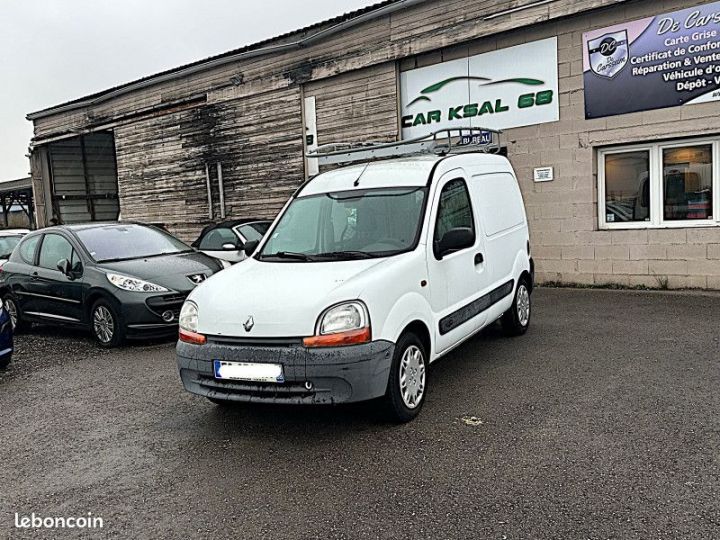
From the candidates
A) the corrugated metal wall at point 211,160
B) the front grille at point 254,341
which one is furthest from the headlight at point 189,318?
the corrugated metal wall at point 211,160

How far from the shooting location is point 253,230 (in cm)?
1162

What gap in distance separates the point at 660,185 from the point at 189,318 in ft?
25.6

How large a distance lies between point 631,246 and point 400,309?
262 inches

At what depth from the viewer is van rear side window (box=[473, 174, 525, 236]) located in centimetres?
619

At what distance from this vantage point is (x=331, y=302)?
4191 mm

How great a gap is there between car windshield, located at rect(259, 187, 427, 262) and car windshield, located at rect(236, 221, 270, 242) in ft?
18.6

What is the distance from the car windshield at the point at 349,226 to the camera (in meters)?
5.08

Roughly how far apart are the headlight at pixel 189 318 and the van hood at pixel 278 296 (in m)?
0.06

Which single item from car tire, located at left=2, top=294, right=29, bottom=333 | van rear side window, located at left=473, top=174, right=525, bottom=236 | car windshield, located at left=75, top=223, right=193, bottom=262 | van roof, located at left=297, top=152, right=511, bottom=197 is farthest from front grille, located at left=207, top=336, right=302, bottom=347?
car tire, located at left=2, top=294, right=29, bottom=333

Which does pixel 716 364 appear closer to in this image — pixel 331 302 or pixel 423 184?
pixel 423 184

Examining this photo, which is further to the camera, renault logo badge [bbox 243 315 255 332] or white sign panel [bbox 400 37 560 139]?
white sign panel [bbox 400 37 560 139]

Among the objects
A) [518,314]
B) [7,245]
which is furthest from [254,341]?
[7,245]

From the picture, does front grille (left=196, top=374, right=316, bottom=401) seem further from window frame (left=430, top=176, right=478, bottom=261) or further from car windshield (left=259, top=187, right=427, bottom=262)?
window frame (left=430, top=176, right=478, bottom=261)

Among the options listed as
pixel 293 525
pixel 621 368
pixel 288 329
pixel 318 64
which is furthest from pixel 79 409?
pixel 318 64
